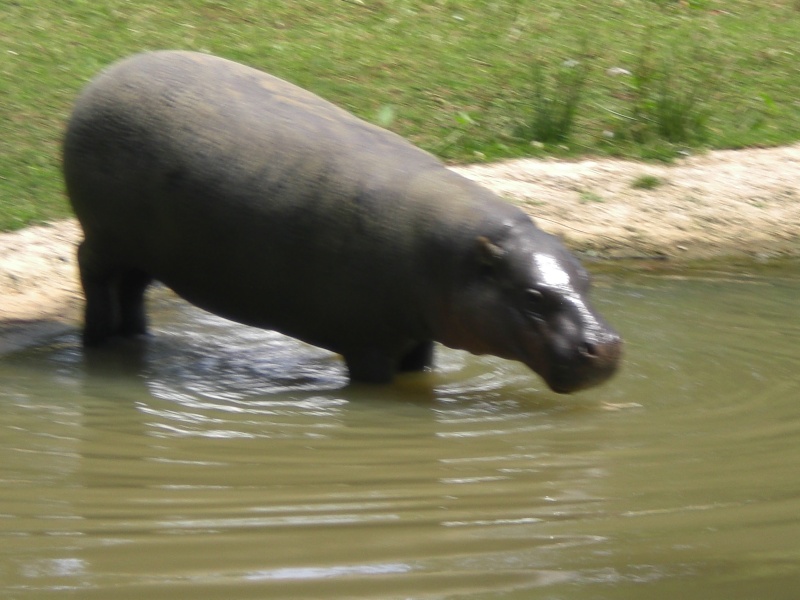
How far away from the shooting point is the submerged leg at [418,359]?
6.20 m

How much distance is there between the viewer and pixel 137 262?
21.1 feet

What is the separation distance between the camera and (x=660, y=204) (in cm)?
939

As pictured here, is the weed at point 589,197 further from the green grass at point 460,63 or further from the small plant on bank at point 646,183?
the green grass at point 460,63

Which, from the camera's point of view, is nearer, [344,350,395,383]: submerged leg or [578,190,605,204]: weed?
[344,350,395,383]: submerged leg

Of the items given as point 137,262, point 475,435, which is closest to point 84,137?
point 137,262

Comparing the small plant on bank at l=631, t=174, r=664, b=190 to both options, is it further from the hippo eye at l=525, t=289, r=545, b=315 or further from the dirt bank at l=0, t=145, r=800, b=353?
the hippo eye at l=525, t=289, r=545, b=315

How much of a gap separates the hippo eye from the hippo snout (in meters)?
0.22

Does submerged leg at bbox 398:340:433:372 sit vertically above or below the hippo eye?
below

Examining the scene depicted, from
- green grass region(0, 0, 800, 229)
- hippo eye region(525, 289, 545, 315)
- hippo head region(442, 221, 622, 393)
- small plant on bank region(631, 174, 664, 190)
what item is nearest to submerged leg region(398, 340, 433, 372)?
hippo head region(442, 221, 622, 393)

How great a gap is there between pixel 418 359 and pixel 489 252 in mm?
938

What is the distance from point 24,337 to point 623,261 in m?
3.85

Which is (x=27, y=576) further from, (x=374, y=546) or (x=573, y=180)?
(x=573, y=180)

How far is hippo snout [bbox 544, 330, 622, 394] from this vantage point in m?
5.16

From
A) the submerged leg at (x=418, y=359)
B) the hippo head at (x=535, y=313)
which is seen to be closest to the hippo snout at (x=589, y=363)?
the hippo head at (x=535, y=313)
